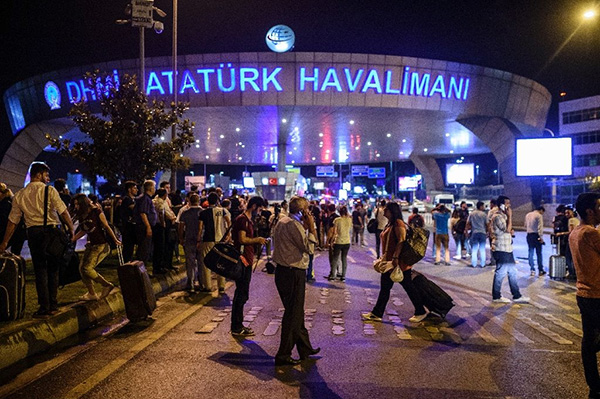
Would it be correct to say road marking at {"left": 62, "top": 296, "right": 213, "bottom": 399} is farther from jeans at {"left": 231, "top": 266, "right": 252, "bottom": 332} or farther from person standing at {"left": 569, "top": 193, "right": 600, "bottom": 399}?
person standing at {"left": 569, "top": 193, "right": 600, "bottom": 399}

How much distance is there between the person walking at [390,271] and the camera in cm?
757

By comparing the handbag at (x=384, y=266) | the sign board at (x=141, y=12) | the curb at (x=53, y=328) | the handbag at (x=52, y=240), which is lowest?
the curb at (x=53, y=328)

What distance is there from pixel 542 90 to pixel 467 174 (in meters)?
11.3

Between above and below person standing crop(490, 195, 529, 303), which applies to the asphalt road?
below

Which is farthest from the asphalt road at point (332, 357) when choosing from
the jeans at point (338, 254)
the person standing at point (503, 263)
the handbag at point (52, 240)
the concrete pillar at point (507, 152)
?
the concrete pillar at point (507, 152)

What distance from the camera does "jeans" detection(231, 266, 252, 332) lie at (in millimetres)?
6648

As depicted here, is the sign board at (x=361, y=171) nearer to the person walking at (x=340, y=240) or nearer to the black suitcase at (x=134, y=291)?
the person walking at (x=340, y=240)

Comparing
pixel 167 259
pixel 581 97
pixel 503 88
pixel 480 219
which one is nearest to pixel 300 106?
pixel 503 88

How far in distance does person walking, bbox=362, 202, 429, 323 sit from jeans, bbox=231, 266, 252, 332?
2053 mm

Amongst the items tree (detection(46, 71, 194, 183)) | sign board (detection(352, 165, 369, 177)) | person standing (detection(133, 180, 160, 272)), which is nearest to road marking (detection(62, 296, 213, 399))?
person standing (detection(133, 180, 160, 272))

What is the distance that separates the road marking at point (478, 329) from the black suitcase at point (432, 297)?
1.32ft

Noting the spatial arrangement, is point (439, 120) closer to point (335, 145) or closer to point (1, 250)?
point (335, 145)

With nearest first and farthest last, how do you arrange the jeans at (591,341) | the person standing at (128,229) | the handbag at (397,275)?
the jeans at (591,341), the handbag at (397,275), the person standing at (128,229)

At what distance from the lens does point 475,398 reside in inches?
174
